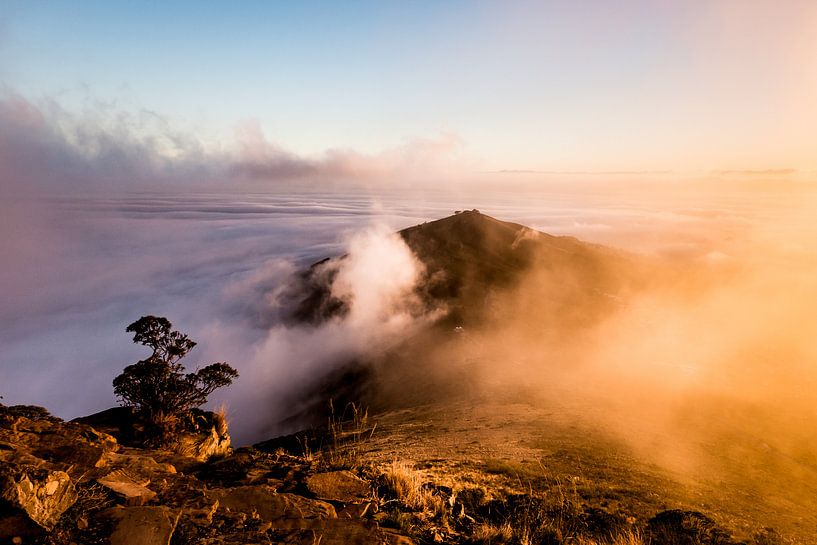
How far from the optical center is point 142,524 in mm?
3865

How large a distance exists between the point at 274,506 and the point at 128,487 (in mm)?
1860

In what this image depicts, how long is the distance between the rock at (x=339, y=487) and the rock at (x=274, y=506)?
36 centimetres

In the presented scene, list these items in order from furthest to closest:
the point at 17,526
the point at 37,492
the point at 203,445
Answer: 1. the point at 203,445
2. the point at 37,492
3. the point at 17,526

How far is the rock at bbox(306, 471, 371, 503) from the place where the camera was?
5.55 metres

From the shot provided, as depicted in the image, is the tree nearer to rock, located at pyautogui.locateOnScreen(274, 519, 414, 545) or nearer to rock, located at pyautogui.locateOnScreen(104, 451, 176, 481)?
rock, located at pyautogui.locateOnScreen(104, 451, 176, 481)

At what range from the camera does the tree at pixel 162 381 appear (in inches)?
433

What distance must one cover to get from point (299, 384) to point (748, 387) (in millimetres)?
81859

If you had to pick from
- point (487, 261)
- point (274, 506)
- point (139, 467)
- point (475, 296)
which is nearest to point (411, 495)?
point (274, 506)

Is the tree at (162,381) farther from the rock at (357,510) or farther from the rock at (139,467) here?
the rock at (357,510)

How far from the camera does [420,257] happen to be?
65.2m

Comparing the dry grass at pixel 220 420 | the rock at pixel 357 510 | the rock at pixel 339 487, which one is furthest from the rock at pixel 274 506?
the dry grass at pixel 220 420

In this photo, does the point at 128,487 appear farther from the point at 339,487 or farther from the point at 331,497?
the point at 339,487

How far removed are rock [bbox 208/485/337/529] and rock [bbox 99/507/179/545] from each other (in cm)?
79

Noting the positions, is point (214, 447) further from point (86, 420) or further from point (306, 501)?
→ point (306, 501)
